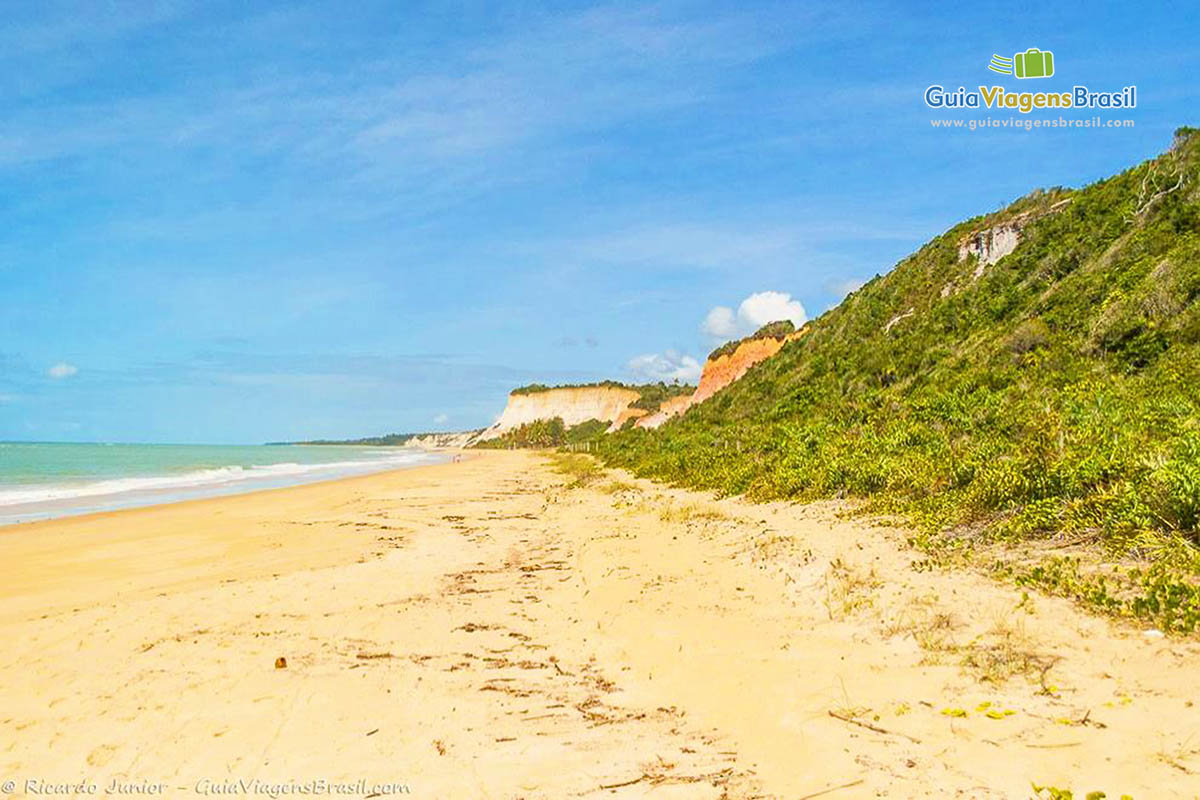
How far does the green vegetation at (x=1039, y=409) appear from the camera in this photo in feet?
19.2

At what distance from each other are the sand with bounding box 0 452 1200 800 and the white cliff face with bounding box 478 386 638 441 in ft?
414

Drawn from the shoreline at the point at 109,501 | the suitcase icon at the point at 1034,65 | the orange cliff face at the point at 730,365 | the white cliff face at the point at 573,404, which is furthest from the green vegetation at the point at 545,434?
the suitcase icon at the point at 1034,65

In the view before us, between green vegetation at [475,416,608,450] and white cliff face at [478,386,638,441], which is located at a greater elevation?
white cliff face at [478,386,638,441]

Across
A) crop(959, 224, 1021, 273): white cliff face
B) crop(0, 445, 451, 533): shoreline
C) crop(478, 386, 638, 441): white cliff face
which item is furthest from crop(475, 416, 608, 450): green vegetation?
crop(0, 445, 451, 533): shoreline

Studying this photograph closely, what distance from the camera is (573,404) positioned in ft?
463

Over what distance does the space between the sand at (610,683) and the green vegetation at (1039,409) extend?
38.1 inches

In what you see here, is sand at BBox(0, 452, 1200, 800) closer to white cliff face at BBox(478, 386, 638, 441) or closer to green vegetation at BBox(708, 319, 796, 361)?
green vegetation at BBox(708, 319, 796, 361)

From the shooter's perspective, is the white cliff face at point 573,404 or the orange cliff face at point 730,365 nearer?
the orange cliff face at point 730,365

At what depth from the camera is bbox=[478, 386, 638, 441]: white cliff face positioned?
138250 millimetres

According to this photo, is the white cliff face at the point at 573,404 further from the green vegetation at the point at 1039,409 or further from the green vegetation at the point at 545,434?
the green vegetation at the point at 1039,409

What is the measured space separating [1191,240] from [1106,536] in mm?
15952

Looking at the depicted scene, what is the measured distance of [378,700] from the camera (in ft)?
16.0

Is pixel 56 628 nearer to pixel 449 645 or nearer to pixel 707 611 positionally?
pixel 449 645

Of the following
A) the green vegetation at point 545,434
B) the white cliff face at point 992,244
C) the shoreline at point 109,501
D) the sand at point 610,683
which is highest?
the white cliff face at point 992,244
